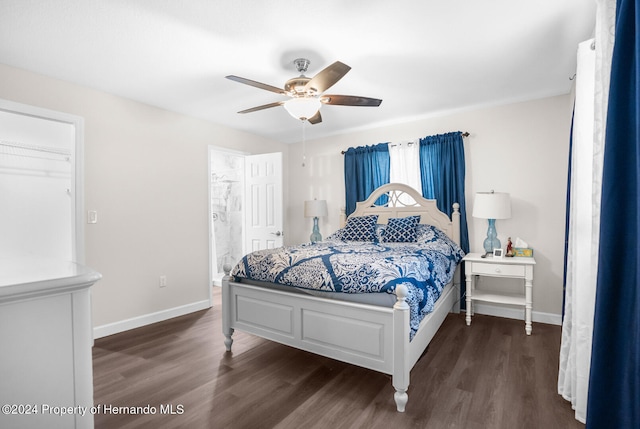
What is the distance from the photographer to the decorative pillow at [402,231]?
3.71m

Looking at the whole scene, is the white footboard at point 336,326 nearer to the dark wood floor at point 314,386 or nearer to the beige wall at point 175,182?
the dark wood floor at point 314,386

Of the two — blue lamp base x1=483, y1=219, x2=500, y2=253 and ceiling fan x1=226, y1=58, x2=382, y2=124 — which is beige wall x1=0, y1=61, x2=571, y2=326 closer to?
blue lamp base x1=483, y1=219, x2=500, y2=253

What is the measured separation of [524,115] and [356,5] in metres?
2.63

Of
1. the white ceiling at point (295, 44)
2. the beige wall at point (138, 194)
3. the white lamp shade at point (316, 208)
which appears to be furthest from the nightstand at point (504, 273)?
the beige wall at point (138, 194)

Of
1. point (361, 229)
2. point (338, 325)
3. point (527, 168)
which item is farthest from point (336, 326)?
point (527, 168)

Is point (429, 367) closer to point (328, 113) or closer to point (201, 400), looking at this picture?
point (201, 400)

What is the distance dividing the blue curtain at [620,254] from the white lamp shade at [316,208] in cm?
380

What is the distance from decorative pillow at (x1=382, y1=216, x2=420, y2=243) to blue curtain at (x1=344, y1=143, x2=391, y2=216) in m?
0.67

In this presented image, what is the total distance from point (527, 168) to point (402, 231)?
152 centimetres

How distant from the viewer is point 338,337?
2307 mm

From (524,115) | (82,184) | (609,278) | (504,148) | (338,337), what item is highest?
(524,115)

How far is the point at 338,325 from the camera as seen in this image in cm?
231

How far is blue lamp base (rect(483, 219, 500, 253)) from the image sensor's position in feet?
12.0

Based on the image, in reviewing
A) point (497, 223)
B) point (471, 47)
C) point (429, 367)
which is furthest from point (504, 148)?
point (429, 367)
